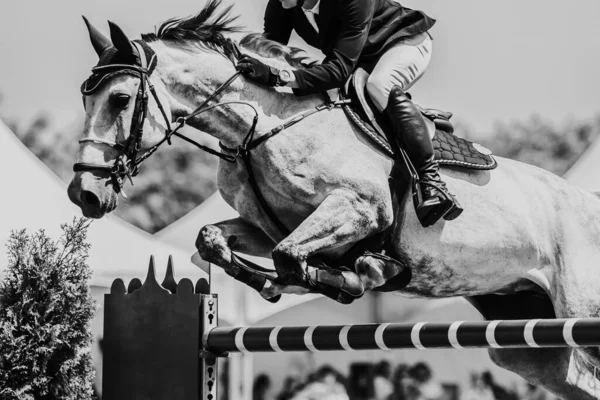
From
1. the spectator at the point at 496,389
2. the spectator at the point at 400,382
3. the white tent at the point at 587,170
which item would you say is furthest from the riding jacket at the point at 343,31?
Answer: the white tent at the point at 587,170

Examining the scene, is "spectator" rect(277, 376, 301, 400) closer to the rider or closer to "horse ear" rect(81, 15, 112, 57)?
the rider

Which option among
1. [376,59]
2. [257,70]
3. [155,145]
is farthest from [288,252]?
[376,59]

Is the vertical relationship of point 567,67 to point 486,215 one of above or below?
above

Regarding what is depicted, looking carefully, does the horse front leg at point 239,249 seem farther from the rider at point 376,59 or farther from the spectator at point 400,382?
the spectator at point 400,382

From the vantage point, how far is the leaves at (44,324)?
420 centimetres

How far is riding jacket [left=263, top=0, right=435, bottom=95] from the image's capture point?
362 cm

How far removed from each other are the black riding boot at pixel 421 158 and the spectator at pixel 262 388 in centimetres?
346

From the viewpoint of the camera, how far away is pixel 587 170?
805cm

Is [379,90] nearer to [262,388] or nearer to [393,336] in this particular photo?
[393,336]

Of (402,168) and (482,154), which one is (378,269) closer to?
(402,168)

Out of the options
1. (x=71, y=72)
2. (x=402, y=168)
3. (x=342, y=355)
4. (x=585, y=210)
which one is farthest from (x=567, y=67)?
(x=402, y=168)

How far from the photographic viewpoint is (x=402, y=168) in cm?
372

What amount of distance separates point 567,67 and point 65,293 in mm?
6683

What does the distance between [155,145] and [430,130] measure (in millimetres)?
1135
